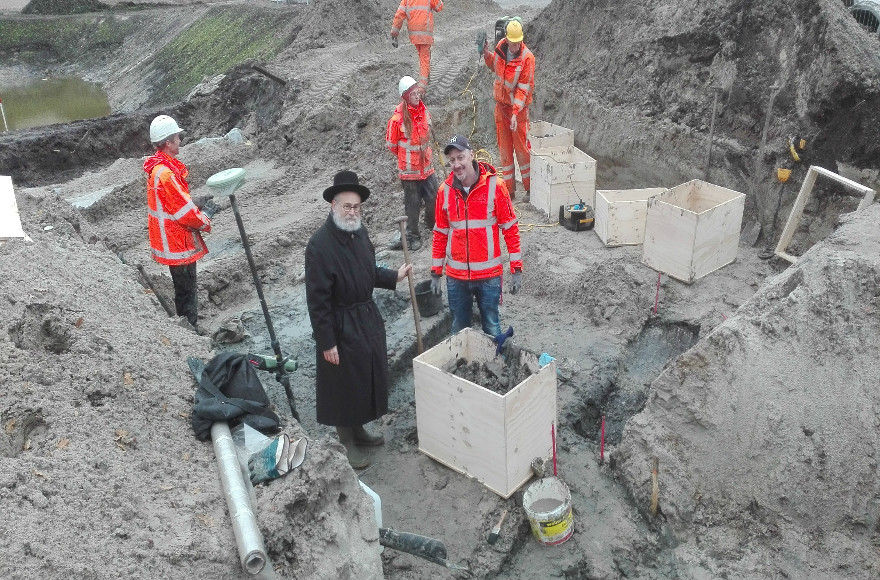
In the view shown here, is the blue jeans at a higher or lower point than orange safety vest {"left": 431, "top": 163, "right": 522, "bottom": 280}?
lower

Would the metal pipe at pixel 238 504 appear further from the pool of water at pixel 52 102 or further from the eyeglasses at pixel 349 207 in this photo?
the pool of water at pixel 52 102

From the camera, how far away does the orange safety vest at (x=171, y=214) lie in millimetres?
5758

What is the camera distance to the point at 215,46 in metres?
21.4

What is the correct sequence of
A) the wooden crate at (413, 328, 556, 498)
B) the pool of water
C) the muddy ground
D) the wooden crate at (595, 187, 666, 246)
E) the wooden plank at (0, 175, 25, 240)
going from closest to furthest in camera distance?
the muddy ground
the wooden crate at (413, 328, 556, 498)
the wooden plank at (0, 175, 25, 240)
the wooden crate at (595, 187, 666, 246)
the pool of water

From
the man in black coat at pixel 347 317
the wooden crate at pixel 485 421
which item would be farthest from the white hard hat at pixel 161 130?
the wooden crate at pixel 485 421

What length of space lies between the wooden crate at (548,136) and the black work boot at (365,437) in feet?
17.9

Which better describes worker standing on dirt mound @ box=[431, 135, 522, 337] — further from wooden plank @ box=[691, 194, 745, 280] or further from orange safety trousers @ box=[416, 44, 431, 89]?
orange safety trousers @ box=[416, 44, 431, 89]

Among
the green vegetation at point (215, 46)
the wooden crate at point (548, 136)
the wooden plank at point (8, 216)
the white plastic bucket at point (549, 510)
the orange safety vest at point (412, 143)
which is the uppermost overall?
the wooden plank at point (8, 216)

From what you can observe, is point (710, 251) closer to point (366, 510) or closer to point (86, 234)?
point (366, 510)

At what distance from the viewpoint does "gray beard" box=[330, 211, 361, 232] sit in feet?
14.4

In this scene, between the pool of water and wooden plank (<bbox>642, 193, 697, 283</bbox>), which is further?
the pool of water

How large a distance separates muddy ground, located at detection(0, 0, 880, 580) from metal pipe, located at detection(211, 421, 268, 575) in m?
0.08

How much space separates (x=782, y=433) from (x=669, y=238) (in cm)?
309

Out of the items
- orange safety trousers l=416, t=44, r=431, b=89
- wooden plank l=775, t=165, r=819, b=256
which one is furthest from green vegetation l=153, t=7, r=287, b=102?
wooden plank l=775, t=165, r=819, b=256
